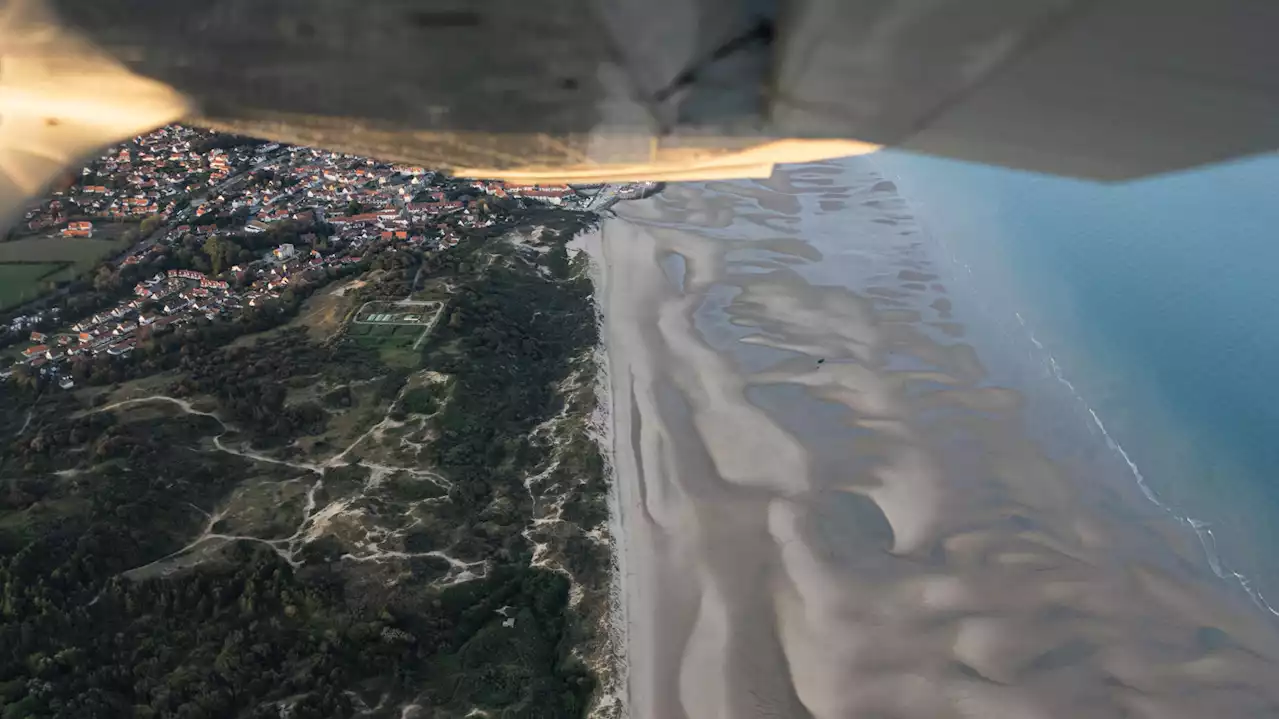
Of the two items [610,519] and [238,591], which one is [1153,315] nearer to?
[610,519]

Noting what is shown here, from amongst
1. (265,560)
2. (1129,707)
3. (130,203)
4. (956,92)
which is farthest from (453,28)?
(130,203)

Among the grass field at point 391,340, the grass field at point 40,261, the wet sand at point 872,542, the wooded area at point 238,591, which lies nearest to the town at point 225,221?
the grass field at point 40,261

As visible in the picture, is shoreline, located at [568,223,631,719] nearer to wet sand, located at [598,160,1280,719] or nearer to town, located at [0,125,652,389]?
wet sand, located at [598,160,1280,719]

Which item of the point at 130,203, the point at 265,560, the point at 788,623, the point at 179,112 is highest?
the point at 130,203

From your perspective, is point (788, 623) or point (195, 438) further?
point (195, 438)

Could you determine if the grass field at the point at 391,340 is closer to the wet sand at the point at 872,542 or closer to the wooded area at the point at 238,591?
the wooded area at the point at 238,591

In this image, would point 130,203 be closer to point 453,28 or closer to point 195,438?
point 195,438

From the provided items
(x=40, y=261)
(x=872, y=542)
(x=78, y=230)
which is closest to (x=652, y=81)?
(x=872, y=542)
